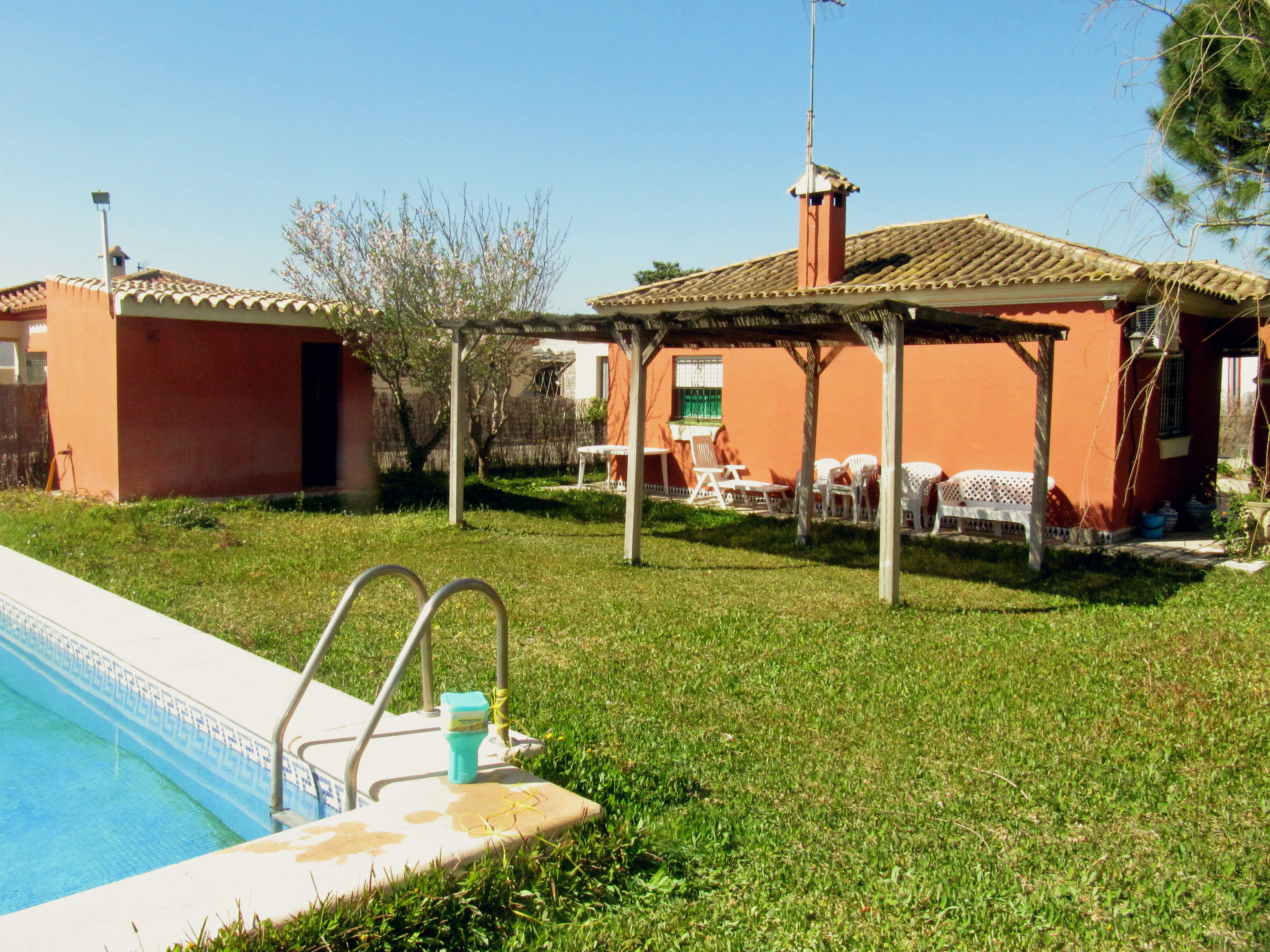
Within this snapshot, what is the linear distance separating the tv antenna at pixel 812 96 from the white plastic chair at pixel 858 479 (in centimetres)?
427

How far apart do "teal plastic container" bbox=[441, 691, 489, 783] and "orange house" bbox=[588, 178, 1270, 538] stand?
8.03 m

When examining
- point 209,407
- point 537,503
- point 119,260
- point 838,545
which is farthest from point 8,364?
point 838,545

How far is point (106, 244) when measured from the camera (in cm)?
1264

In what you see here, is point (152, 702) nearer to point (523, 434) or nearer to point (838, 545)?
point (838, 545)

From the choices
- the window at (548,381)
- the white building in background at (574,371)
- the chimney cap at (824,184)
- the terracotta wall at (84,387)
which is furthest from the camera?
the white building in background at (574,371)

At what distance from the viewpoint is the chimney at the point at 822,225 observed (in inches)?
552

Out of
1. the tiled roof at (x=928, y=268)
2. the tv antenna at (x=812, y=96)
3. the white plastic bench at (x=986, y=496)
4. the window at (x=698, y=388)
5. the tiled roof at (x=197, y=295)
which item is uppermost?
the tv antenna at (x=812, y=96)

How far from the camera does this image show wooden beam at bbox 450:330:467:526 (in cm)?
1212

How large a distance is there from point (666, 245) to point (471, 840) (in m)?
28.4

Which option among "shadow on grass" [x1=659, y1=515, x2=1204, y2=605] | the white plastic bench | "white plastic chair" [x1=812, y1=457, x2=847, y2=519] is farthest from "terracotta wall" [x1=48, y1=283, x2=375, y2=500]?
the white plastic bench

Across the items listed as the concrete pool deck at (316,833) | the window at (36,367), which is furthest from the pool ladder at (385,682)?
the window at (36,367)

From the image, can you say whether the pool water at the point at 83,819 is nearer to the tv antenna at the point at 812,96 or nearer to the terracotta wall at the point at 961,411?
the terracotta wall at the point at 961,411

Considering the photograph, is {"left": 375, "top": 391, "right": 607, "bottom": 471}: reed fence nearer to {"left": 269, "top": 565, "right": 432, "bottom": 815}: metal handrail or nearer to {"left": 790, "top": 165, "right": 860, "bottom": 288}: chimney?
{"left": 790, "top": 165, "right": 860, "bottom": 288}: chimney

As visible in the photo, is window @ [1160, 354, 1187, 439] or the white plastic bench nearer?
the white plastic bench
